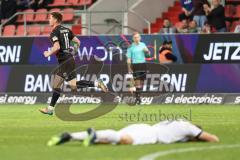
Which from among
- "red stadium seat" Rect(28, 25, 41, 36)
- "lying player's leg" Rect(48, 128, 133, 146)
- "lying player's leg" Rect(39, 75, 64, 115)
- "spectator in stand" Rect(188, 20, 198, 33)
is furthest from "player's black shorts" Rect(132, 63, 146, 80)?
"lying player's leg" Rect(48, 128, 133, 146)

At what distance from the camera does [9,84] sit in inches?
1137

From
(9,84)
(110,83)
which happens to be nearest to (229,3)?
(110,83)

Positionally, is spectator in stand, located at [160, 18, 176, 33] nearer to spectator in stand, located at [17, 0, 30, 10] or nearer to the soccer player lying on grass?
spectator in stand, located at [17, 0, 30, 10]

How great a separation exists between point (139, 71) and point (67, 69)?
6163 millimetres

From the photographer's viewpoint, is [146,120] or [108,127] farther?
[146,120]

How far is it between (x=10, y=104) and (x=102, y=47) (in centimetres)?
380

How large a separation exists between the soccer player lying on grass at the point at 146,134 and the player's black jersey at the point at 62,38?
872 cm

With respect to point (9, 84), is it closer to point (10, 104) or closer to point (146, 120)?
point (10, 104)

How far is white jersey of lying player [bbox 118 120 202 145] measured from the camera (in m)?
11.7

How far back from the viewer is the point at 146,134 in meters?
11.9

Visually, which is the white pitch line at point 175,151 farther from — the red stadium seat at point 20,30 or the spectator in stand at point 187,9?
the red stadium seat at point 20,30

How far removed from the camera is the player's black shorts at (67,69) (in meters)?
21.2

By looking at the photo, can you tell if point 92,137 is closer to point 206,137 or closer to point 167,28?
point 206,137

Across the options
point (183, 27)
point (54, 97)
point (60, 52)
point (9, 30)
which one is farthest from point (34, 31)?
point (54, 97)
